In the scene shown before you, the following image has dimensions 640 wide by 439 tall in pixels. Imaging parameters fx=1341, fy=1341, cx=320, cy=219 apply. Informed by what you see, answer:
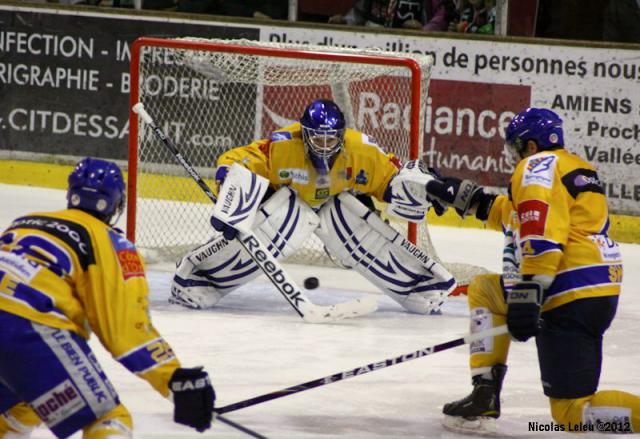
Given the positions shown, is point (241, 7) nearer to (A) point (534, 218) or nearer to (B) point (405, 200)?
(B) point (405, 200)

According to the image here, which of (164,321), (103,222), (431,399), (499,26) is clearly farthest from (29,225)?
(499,26)

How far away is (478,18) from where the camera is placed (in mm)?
7664

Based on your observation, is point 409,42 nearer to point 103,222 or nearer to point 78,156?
point 78,156

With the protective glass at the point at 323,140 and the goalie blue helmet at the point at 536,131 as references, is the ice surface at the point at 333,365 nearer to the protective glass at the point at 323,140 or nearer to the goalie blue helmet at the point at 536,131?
the protective glass at the point at 323,140

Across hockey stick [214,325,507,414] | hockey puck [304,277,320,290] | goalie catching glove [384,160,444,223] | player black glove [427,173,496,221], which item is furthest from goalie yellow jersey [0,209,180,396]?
hockey puck [304,277,320,290]

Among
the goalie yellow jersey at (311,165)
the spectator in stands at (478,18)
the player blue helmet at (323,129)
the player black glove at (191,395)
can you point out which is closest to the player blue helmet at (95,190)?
the player black glove at (191,395)

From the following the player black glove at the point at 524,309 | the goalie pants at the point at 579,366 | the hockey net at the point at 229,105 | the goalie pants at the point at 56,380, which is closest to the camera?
the goalie pants at the point at 56,380

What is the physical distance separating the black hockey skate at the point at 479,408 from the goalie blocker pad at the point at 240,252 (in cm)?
169

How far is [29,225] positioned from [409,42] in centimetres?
485

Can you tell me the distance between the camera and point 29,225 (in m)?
2.96

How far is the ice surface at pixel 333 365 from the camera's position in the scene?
4008mm

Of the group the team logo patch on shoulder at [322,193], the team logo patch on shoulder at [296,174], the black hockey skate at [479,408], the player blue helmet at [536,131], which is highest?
the player blue helmet at [536,131]

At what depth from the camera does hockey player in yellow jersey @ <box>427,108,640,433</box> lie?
3.54 metres

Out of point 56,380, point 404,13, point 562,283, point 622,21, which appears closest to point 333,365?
point 562,283
